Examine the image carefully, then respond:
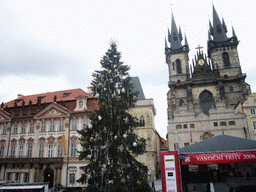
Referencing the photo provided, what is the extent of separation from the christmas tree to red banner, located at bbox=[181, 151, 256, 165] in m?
2.80

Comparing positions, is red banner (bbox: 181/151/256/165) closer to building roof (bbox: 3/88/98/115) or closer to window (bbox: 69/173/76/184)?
building roof (bbox: 3/88/98/115)

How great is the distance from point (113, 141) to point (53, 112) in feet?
63.6

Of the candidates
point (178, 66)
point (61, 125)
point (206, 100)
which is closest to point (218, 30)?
point (178, 66)

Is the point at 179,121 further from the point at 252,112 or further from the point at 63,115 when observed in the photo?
the point at 63,115

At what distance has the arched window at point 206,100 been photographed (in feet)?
137

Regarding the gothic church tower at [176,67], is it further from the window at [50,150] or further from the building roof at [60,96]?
the window at [50,150]

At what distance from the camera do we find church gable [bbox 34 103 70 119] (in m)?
28.2

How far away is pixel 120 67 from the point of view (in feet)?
44.5

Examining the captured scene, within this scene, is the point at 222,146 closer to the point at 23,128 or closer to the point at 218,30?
the point at 23,128

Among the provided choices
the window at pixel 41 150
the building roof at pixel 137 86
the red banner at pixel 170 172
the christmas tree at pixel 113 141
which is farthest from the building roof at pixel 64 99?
the red banner at pixel 170 172

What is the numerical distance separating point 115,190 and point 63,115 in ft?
64.4

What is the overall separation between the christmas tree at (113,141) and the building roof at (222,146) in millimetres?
3182

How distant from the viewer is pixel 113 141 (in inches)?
459

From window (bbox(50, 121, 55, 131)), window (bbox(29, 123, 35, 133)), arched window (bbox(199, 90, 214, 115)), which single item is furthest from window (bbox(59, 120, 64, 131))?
arched window (bbox(199, 90, 214, 115))
